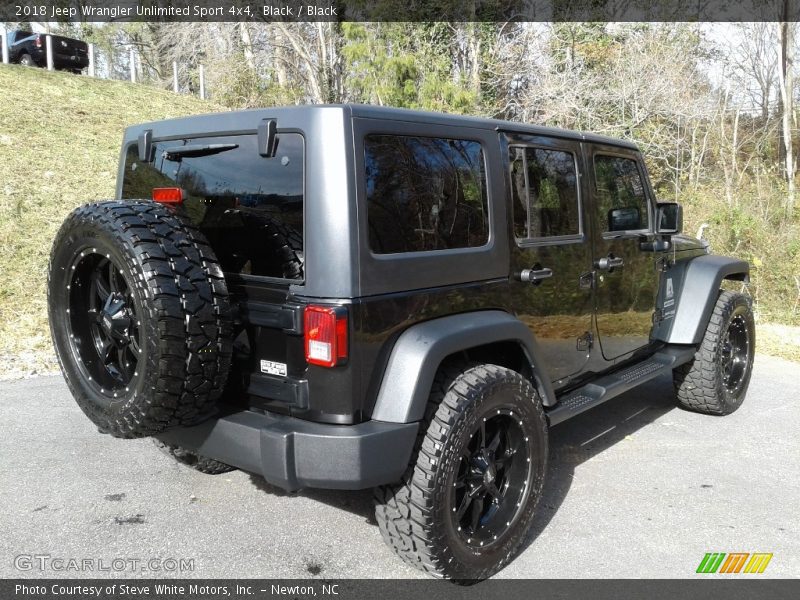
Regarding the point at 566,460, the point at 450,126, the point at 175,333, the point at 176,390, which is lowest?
the point at 566,460

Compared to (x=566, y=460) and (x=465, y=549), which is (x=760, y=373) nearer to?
(x=566, y=460)

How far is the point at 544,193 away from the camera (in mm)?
3527

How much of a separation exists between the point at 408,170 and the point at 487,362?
3.43 feet

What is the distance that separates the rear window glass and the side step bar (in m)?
1.60

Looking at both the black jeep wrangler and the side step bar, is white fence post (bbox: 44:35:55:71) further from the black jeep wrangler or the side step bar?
the side step bar

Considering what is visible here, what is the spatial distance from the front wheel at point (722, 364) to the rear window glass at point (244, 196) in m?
3.38

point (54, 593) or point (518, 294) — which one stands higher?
point (518, 294)

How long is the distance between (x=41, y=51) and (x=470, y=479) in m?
22.2

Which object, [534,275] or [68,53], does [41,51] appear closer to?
[68,53]

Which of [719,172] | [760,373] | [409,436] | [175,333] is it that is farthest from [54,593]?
[719,172]

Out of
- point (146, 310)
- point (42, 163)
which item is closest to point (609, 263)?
point (146, 310)

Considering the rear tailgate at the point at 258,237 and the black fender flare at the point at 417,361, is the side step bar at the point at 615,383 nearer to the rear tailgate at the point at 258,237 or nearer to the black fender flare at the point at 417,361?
the black fender flare at the point at 417,361

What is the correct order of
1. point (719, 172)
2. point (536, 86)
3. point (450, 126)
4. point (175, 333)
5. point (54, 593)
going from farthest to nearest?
1. point (536, 86)
2. point (719, 172)
3. point (450, 126)
4. point (54, 593)
5. point (175, 333)

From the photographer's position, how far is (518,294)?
3.28 m
